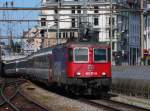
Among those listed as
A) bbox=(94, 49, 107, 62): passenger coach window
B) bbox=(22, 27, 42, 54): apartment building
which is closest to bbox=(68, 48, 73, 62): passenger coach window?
bbox=(94, 49, 107, 62): passenger coach window

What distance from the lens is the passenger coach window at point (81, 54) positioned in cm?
2891

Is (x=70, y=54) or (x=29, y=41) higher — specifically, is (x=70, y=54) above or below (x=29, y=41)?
above

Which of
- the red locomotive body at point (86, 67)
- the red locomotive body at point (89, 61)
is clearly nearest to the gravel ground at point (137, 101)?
the red locomotive body at point (86, 67)

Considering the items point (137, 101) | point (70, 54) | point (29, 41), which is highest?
point (70, 54)

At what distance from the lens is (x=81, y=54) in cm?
2905

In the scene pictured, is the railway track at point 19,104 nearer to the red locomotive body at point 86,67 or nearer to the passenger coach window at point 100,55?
the red locomotive body at point 86,67

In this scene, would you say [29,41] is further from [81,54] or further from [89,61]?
[89,61]

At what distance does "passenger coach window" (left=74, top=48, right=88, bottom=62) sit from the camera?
28.9 metres

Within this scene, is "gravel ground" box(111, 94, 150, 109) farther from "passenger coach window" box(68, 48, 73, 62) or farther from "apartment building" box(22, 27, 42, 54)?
"apartment building" box(22, 27, 42, 54)

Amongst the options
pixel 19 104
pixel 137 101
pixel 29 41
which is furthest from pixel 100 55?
pixel 29 41

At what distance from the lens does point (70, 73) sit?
28.6 meters

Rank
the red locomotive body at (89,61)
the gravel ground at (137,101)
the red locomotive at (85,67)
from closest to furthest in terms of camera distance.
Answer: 1. the gravel ground at (137,101)
2. the red locomotive at (85,67)
3. the red locomotive body at (89,61)

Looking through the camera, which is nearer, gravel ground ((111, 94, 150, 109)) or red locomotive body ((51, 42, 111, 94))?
gravel ground ((111, 94, 150, 109))

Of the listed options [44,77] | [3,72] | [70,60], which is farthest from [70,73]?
[3,72]
